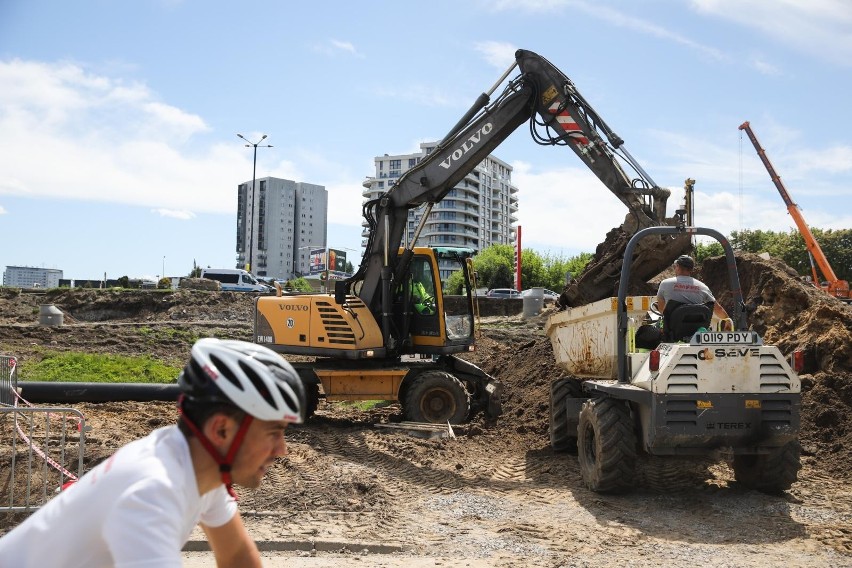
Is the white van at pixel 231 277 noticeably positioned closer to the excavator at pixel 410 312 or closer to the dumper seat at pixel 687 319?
the excavator at pixel 410 312

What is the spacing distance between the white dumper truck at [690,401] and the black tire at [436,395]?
Result: 397 centimetres

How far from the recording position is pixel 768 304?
14367mm

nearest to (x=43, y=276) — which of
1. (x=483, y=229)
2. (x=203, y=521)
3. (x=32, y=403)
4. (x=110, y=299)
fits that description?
(x=483, y=229)

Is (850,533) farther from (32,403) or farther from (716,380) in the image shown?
(32,403)

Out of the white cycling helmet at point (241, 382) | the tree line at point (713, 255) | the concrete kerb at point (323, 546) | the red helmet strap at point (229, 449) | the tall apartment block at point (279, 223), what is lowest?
the concrete kerb at point (323, 546)

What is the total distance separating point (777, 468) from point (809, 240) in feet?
92.9

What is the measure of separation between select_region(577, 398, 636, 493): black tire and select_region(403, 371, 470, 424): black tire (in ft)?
15.0

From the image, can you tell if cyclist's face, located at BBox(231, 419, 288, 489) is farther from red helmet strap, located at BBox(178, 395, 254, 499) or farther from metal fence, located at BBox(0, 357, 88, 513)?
metal fence, located at BBox(0, 357, 88, 513)

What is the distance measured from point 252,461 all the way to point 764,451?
6689mm

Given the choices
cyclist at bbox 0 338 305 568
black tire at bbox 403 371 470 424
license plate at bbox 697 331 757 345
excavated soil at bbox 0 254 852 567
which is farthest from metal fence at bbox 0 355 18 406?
cyclist at bbox 0 338 305 568

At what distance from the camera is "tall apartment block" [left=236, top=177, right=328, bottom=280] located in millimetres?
144375

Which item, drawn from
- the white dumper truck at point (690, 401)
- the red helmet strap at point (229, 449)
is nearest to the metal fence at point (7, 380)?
the white dumper truck at point (690, 401)

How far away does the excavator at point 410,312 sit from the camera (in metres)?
12.2

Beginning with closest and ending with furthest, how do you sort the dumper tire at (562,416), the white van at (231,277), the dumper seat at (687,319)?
the dumper seat at (687,319) < the dumper tire at (562,416) < the white van at (231,277)
